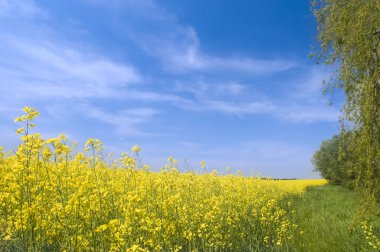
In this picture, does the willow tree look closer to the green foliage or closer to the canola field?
the canola field

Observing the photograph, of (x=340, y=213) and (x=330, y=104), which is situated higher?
(x=330, y=104)

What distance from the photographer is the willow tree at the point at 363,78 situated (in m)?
8.32

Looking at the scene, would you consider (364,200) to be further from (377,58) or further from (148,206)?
(148,206)

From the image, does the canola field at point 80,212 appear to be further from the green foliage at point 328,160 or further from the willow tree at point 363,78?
the green foliage at point 328,160

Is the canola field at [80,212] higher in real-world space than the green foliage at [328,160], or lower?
lower

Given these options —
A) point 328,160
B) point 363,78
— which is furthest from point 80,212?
point 328,160

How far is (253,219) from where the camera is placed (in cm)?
1033

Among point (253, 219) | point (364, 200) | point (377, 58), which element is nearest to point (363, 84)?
point (377, 58)

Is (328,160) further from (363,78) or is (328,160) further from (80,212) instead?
(80,212)

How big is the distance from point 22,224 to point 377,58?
8052mm

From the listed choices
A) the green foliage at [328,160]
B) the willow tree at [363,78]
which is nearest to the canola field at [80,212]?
the willow tree at [363,78]

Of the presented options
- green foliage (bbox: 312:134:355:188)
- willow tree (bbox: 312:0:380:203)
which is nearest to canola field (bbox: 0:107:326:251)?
willow tree (bbox: 312:0:380:203)

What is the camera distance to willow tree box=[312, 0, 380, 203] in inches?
328

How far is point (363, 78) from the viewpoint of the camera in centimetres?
870
